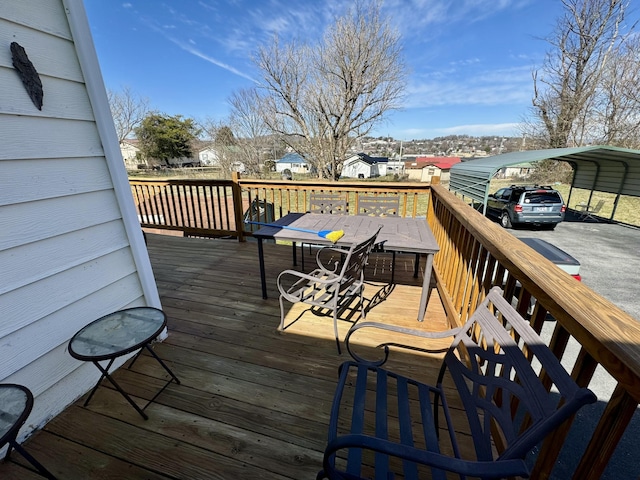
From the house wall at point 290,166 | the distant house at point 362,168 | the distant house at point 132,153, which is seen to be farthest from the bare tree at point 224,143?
the distant house at point 362,168

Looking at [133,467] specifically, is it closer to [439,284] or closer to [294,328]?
[294,328]

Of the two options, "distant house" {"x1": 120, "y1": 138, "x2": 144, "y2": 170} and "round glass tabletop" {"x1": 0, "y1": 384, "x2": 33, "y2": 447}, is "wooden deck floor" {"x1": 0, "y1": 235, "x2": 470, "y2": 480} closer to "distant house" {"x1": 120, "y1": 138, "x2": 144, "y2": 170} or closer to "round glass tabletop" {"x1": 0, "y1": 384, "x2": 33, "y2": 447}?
"round glass tabletop" {"x1": 0, "y1": 384, "x2": 33, "y2": 447}

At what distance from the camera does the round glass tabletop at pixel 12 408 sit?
97cm

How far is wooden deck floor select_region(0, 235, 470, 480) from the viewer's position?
129 centimetres

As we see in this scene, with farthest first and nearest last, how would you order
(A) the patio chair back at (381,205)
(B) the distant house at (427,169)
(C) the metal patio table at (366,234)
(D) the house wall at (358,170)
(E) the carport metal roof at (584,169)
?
(D) the house wall at (358,170) → (B) the distant house at (427,169) → (E) the carport metal roof at (584,169) → (A) the patio chair back at (381,205) → (C) the metal patio table at (366,234)

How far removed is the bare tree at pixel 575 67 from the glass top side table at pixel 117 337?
18.3 m

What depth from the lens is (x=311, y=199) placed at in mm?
3752

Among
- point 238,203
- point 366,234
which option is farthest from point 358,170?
point 366,234

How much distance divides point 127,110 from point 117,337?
95.0 ft

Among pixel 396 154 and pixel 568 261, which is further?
pixel 396 154

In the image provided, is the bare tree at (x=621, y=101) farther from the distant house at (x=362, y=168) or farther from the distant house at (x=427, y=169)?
the distant house at (x=362, y=168)

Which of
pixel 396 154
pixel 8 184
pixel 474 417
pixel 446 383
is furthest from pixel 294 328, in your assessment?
pixel 396 154

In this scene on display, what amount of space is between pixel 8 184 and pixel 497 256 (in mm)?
2345

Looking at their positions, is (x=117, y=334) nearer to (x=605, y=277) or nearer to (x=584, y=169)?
(x=605, y=277)
